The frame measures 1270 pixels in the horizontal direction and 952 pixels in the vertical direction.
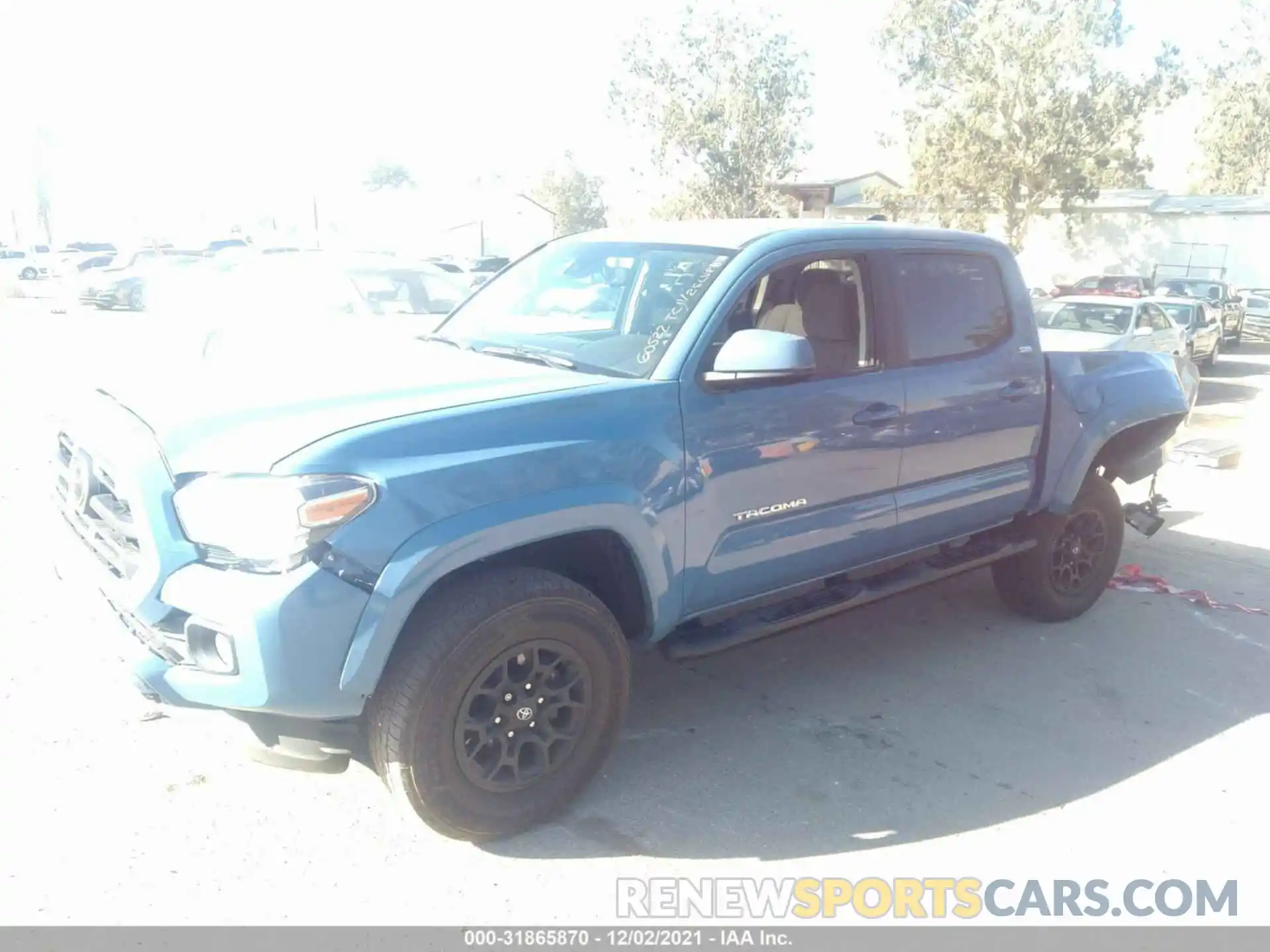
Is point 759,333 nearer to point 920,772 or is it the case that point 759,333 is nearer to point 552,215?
point 920,772

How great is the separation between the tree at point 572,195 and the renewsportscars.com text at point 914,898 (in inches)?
2252

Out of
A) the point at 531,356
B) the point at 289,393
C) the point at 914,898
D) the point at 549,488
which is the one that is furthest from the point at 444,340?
the point at 914,898

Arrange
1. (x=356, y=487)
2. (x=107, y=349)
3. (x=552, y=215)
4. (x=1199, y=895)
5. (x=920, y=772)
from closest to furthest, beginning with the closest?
(x=356, y=487) → (x=1199, y=895) → (x=920, y=772) → (x=107, y=349) → (x=552, y=215)

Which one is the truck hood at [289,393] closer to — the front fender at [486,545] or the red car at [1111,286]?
the front fender at [486,545]

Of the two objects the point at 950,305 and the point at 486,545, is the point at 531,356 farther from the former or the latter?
the point at 950,305

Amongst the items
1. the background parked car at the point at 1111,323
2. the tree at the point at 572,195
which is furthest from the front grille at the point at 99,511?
the tree at the point at 572,195

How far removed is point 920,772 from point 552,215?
52089 mm

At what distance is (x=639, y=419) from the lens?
11.0 feet

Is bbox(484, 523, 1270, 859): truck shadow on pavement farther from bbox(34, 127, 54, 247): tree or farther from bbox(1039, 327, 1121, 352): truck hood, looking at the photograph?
bbox(34, 127, 54, 247): tree

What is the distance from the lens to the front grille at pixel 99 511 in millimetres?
3053

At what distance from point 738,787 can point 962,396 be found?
194 centimetres

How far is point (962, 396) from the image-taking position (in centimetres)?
448

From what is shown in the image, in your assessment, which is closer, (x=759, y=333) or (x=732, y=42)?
(x=759, y=333)

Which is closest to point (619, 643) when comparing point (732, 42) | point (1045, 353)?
point (1045, 353)
